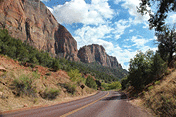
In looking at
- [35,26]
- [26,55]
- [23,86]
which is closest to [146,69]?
[23,86]

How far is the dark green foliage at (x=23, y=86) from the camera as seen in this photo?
469 inches

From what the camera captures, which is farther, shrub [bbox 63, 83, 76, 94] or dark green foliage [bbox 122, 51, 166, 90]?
shrub [bbox 63, 83, 76, 94]

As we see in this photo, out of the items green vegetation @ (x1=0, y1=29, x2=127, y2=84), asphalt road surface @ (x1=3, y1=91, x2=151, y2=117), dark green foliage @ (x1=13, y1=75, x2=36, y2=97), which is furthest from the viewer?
green vegetation @ (x1=0, y1=29, x2=127, y2=84)

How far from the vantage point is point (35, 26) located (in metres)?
125

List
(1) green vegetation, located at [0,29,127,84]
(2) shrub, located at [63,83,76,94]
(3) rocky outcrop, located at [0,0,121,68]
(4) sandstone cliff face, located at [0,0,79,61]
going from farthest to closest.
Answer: (4) sandstone cliff face, located at [0,0,79,61] < (3) rocky outcrop, located at [0,0,121,68] < (2) shrub, located at [63,83,76,94] < (1) green vegetation, located at [0,29,127,84]

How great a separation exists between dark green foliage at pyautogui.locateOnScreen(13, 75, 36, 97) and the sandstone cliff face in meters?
43.5

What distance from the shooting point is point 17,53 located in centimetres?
2736

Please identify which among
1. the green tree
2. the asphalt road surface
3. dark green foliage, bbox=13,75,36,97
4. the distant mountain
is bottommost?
the asphalt road surface

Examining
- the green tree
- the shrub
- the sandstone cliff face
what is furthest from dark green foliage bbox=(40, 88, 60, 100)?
the sandstone cliff face

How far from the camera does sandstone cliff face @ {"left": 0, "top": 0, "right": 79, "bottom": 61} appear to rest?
290 ft

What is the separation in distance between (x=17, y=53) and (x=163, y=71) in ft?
108

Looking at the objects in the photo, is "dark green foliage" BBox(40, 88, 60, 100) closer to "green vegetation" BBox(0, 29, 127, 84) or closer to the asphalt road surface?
the asphalt road surface

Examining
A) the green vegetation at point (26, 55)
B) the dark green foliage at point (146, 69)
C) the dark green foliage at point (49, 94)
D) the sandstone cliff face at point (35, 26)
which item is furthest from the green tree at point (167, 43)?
the sandstone cliff face at point (35, 26)

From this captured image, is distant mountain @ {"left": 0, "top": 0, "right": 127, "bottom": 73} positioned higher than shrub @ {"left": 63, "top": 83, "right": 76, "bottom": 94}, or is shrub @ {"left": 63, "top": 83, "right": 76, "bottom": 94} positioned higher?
distant mountain @ {"left": 0, "top": 0, "right": 127, "bottom": 73}
